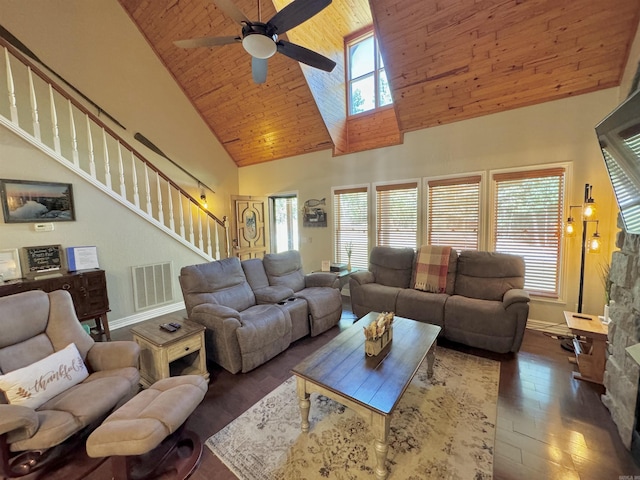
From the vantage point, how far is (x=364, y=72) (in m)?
A: 4.81

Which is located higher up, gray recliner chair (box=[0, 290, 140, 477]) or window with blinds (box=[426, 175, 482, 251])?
window with blinds (box=[426, 175, 482, 251])

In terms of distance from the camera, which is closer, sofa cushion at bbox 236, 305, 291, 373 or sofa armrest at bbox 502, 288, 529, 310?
sofa cushion at bbox 236, 305, 291, 373

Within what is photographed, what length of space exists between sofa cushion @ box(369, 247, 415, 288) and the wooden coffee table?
5.06ft

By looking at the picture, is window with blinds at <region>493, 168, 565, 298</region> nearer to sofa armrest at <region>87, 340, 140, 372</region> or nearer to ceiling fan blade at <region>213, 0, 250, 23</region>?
ceiling fan blade at <region>213, 0, 250, 23</region>

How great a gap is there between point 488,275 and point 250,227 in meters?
4.64

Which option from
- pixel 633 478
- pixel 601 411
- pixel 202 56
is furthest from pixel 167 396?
pixel 202 56

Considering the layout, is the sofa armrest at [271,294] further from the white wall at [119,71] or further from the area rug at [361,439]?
the white wall at [119,71]

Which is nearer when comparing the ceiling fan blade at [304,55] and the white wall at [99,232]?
the ceiling fan blade at [304,55]

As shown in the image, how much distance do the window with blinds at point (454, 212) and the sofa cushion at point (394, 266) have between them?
0.64 metres

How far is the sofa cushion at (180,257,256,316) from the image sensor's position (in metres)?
2.79

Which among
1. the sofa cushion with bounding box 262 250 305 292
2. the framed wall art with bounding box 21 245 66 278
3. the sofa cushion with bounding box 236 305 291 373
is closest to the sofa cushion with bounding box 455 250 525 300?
the sofa cushion with bounding box 262 250 305 292

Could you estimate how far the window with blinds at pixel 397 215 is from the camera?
14.3ft

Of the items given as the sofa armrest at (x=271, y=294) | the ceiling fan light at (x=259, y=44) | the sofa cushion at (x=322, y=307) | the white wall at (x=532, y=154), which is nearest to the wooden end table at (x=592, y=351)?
the white wall at (x=532, y=154)

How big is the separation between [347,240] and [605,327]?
11.5ft
